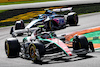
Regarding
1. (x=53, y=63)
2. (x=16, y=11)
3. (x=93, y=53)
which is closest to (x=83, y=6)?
(x=16, y=11)

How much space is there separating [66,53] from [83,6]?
66.7 ft

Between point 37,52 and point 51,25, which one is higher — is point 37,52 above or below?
above

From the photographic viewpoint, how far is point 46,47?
1162 cm

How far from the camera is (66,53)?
35.0ft

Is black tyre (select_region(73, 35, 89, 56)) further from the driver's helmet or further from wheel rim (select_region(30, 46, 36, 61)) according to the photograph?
wheel rim (select_region(30, 46, 36, 61))

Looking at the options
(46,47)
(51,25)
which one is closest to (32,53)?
(46,47)

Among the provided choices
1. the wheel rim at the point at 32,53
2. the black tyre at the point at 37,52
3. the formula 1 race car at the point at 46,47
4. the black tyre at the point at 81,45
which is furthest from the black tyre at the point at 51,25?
the black tyre at the point at 37,52

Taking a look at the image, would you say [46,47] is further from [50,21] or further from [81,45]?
[50,21]

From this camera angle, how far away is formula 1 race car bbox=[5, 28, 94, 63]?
1072cm

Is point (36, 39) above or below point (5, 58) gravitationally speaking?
above

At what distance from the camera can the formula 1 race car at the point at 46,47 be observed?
10.7 metres

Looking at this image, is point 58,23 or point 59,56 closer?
point 59,56

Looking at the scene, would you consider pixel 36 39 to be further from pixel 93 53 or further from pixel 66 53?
pixel 93 53

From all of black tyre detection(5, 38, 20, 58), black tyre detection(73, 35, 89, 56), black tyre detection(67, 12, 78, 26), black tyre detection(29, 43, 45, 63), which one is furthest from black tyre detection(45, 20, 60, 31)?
black tyre detection(29, 43, 45, 63)
